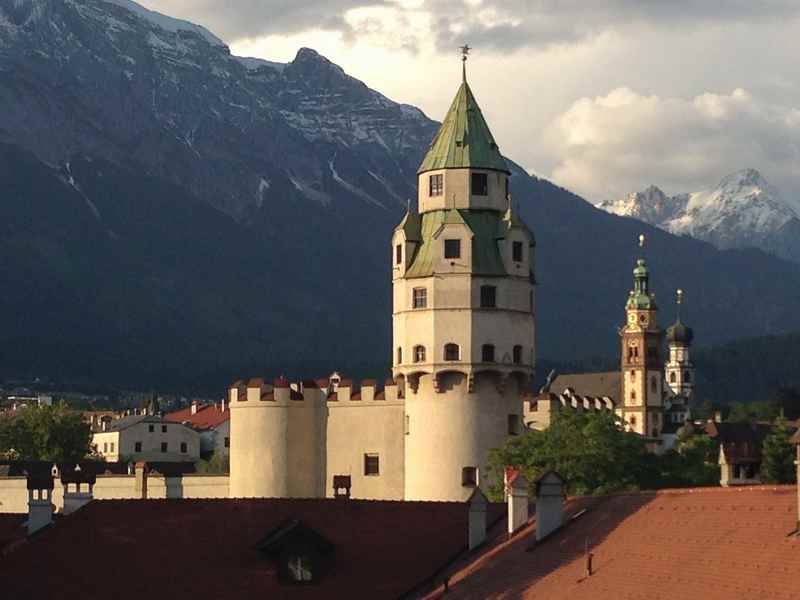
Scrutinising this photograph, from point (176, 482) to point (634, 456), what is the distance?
99.7 feet

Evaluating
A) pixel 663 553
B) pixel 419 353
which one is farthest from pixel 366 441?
pixel 663 553

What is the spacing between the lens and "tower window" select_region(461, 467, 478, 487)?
106m

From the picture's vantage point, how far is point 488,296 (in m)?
108

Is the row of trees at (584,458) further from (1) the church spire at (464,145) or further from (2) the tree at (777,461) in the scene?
(2) the tree at (777,461)

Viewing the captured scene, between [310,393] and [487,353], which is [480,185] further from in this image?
[310,393]

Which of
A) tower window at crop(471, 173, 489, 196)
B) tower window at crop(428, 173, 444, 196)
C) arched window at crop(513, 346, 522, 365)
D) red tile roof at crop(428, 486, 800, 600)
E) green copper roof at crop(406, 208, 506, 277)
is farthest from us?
tower window at crop(428, 173, 444, 196)

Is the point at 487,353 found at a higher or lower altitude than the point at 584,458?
higher

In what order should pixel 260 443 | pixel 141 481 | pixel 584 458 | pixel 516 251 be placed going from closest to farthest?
pixel 584 458 → pixel 516 251 → pixel 260 443 → pixel 141 481

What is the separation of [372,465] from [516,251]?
43.5 feet

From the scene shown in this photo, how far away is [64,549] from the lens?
68.8m

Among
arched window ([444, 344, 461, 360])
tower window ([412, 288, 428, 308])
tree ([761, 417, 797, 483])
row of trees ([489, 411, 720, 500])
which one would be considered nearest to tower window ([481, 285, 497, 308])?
arched window ([444, 344, 461, 360])

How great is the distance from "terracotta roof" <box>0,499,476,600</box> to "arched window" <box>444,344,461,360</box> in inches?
1337

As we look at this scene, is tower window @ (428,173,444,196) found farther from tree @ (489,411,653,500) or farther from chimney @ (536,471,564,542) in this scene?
chimney @ (536,471,564,542)

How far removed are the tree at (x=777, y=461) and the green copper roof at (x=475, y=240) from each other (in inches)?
1276
